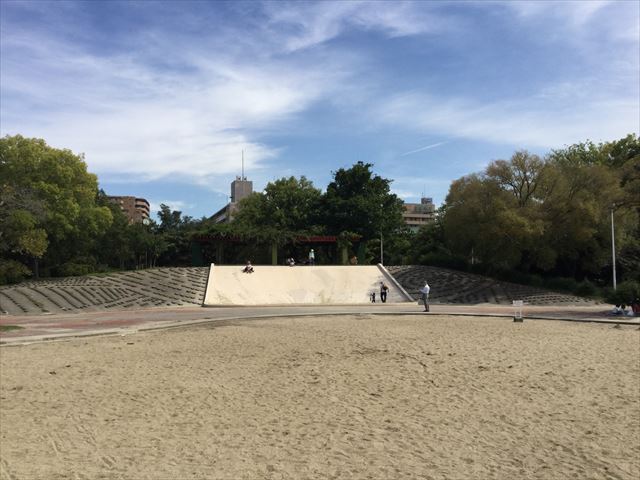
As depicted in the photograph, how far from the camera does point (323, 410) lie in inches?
308

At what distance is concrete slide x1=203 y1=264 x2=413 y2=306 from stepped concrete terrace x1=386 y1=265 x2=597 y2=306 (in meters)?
1.64

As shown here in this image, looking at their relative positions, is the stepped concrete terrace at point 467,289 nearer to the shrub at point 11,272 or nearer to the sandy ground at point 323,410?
the sandy ground at point 323,410

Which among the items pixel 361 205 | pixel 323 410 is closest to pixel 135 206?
pixel 361 205

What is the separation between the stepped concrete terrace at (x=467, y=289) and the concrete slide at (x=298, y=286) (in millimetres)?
1645

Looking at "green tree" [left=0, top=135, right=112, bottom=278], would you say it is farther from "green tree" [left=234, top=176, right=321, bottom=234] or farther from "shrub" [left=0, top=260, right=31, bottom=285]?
"green tree" [left=234, top=176, right=321, bottom=234]

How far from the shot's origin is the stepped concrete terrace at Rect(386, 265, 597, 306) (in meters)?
32.0

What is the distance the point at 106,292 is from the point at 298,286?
37.8 ft

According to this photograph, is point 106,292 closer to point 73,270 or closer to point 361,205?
point 73,270

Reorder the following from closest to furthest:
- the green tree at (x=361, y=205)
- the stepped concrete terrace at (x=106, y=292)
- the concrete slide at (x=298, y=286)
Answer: the stepped concrete terrace at (x=106, y=292), the concrete slide at (x=298, y=286), the green tree at (x=361, y=205)

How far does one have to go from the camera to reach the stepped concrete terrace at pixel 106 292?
88.4 feet

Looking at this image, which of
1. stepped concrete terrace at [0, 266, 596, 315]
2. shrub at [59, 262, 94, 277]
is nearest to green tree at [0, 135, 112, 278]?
shrub at [59, 262, 94, 277]

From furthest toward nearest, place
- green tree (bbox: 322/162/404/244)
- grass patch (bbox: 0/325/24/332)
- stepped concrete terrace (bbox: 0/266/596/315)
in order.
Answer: green tree (bbox: 322/162/404/244), stepped concrete terrace (bbox: 0/266/596/315), grass patch (bbox: 0/325/24/332)

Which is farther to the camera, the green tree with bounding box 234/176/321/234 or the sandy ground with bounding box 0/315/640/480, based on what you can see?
the green tree with bounding box 234/176/321/234

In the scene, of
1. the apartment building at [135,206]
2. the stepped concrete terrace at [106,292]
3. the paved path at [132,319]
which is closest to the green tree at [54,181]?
the stepped concrete terrace at [106,292]
